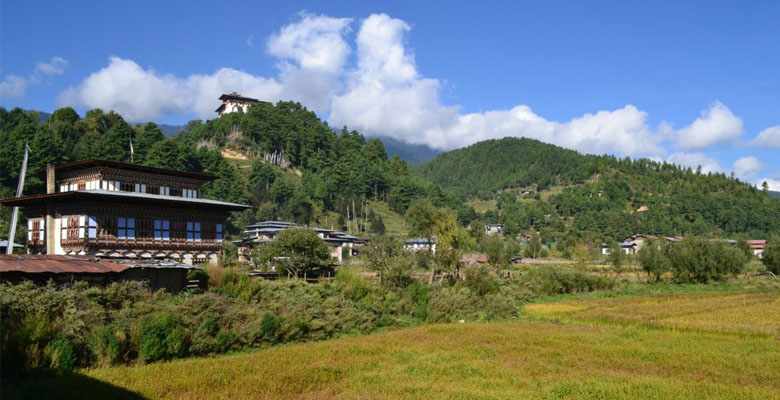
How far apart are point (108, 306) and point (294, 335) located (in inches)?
366

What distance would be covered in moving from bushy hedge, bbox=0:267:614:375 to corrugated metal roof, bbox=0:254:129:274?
112 cm

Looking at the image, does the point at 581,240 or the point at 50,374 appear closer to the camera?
the point at 50,374

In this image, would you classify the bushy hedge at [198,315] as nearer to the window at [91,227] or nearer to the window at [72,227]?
the window at [91,227]

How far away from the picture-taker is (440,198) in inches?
6319

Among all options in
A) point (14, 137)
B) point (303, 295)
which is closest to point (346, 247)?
point (14, 137)

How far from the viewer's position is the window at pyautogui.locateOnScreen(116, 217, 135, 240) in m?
42.9

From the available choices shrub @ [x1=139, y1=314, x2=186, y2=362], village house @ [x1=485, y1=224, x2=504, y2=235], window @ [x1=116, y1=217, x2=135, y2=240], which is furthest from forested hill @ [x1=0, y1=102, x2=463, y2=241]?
shrub @ [x1=139, y1=314, x2=186, y2=362]

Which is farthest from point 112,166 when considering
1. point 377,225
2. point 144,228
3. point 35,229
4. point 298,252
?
point 377,225

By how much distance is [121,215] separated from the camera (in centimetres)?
4306

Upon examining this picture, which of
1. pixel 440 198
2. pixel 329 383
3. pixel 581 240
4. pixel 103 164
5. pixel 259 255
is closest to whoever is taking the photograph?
pixel 329 383

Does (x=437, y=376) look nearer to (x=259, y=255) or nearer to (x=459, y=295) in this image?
(x=459, y=295)

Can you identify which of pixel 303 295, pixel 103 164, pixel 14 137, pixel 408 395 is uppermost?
pixel 14 137

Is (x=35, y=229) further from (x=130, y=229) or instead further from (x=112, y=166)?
(x=130, y=229)

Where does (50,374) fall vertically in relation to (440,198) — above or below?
below
